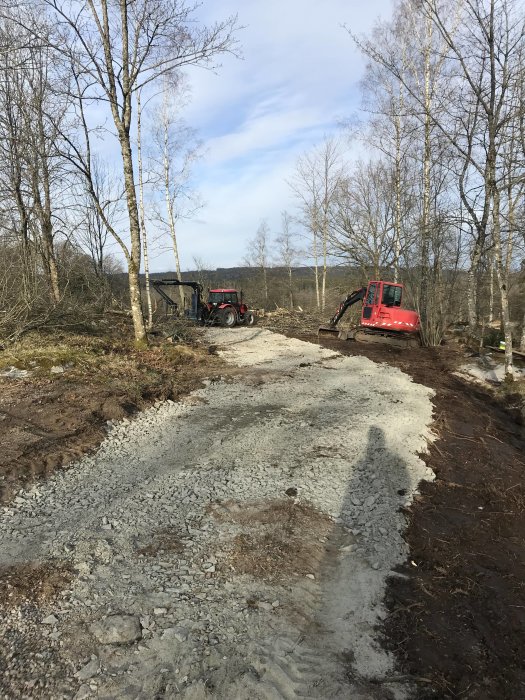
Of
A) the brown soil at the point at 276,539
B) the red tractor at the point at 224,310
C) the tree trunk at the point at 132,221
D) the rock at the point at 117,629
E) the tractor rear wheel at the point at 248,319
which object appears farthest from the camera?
the tractor rear wheel at the point at 248,319

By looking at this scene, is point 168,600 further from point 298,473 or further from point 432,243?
point 432,243

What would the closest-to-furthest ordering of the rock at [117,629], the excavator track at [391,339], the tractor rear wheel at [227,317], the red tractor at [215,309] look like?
the rock at [117,629] → the excavator track at [391,339] → the red tractor at [215,309] → the tractor rear wheel at [227,317]

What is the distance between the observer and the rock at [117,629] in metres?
2.70

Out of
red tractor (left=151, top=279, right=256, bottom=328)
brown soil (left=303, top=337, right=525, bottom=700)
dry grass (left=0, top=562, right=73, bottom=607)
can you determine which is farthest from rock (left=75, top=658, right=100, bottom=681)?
red tractor (left=151, top=279, right=256, bottom=328)

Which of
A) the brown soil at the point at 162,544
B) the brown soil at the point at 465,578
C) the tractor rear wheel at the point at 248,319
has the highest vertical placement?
the tractor rear wheel at the point at 248,319

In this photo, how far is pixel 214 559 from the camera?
3600mm

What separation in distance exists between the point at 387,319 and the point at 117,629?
14029 millimetres

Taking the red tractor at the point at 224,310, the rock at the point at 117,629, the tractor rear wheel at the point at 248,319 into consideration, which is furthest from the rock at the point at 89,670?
the tractor rear wheel at the point at 248,319

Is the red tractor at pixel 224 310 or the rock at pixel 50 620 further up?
the red tractor at pixel 224 310

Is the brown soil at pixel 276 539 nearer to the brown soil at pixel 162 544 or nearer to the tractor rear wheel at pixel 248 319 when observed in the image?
the brown soil at pixel 162 544

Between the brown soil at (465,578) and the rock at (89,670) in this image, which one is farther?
the brown soil at (465,578)

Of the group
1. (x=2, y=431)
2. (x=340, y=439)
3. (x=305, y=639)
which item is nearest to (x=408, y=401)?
(x=340, y=439)

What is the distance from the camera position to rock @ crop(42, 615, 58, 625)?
9.14ft

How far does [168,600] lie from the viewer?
122 inches
